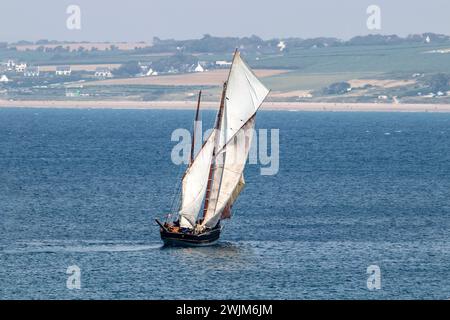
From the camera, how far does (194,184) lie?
89750 mm

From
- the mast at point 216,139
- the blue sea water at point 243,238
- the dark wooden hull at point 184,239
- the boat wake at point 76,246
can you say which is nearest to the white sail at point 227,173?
the mast at point 216,139

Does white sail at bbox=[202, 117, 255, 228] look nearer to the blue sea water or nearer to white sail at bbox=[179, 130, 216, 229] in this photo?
white sail at bbox=[179, 130, 216, 229]

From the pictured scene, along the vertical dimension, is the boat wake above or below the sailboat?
below

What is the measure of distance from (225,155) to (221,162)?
2.11 feet

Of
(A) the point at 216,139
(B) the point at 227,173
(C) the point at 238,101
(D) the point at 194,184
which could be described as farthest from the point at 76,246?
(C) the point at 238,101

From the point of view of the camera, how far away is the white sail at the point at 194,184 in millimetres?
89000

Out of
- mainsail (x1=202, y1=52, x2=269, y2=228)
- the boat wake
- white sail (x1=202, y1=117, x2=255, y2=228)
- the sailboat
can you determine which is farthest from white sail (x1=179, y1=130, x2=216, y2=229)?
the boat wake

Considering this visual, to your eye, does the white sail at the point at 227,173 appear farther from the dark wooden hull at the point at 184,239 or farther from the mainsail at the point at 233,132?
the dark wooden hull at the point at 184,239

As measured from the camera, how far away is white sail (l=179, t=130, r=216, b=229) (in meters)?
89.0

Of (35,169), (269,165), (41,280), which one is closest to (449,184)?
(269,165)

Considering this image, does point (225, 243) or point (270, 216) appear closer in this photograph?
point (225, 243)

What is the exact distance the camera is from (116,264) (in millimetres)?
79125

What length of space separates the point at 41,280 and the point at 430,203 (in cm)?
5736
